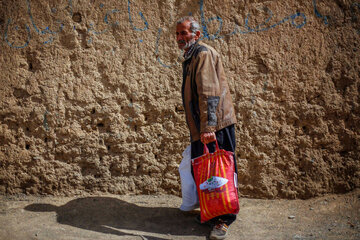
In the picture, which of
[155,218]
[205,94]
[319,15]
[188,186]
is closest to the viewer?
[205,94]

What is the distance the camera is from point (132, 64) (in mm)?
3160

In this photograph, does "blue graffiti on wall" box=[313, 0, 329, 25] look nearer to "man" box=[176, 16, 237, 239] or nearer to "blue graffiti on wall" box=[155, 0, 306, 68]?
"blue graffiti on wall" box=[155, 0, 306, 68]

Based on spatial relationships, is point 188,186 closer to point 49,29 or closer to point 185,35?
point 185,35

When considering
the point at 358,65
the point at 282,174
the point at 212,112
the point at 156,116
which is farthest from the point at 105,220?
the point at 358,65

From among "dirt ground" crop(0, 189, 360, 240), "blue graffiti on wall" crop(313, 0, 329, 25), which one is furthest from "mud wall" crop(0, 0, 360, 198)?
"dirt ground" crop(0, 189, 360, 240)

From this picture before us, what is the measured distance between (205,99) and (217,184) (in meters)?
0.61

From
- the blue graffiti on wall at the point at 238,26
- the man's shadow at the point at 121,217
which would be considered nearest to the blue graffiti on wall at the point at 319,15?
the blue graffiti on wall at the point at 238,26

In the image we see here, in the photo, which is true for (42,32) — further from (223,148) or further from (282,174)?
(282,174)

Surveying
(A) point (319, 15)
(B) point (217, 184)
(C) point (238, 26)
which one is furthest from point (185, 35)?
(A) point (319, 15)

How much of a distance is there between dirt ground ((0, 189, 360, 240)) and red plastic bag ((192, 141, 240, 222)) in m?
0.27

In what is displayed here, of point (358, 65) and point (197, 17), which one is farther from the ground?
point (197, 17)

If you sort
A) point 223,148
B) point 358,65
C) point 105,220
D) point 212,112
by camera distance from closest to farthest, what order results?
point 212,112 → point 223,148 → point 105,220 → point 358,65

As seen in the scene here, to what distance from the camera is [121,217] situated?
9.41 ft

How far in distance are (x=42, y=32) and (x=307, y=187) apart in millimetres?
2799
